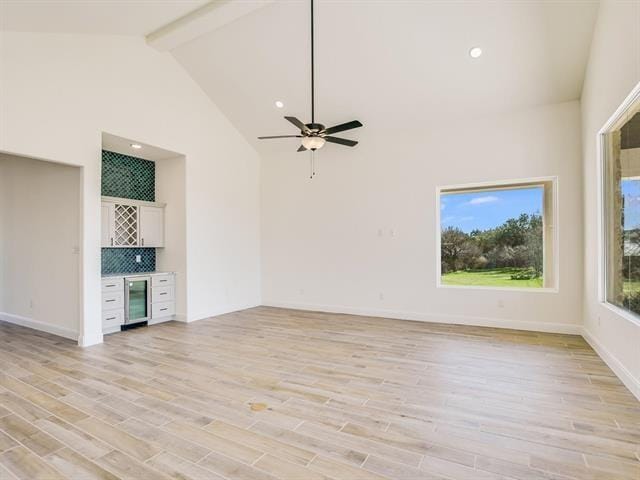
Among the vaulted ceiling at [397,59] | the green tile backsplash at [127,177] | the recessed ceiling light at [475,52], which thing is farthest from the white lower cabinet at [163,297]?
the recessed ceiling light at [475,52]

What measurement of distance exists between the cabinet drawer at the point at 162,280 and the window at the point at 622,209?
6097 mm

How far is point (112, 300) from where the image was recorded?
532 cm

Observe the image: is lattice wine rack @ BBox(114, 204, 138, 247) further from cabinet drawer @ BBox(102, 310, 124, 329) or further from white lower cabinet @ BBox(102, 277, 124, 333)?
cabinet drawer @ BBox(102, 310, 124, 329)

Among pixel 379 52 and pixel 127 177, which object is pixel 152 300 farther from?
pixel 379 52

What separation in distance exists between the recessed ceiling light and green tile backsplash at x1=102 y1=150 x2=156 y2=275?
17.5ft

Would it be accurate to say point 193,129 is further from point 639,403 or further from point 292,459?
point 639,403

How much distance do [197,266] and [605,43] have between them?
6.17m

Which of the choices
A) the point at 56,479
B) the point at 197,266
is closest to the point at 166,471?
the point at 56,479

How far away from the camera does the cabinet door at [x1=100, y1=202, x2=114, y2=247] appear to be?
5.39m

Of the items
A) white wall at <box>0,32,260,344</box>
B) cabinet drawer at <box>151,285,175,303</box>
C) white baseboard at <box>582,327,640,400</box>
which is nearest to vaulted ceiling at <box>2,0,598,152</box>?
white wall at <box>0,32,260,344</box>

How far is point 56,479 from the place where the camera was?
6.68 feet

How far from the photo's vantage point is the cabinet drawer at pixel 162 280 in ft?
19.4

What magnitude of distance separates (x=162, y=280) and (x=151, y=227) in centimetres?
91

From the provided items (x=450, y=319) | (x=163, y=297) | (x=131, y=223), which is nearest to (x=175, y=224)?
(x=131, y=223)
